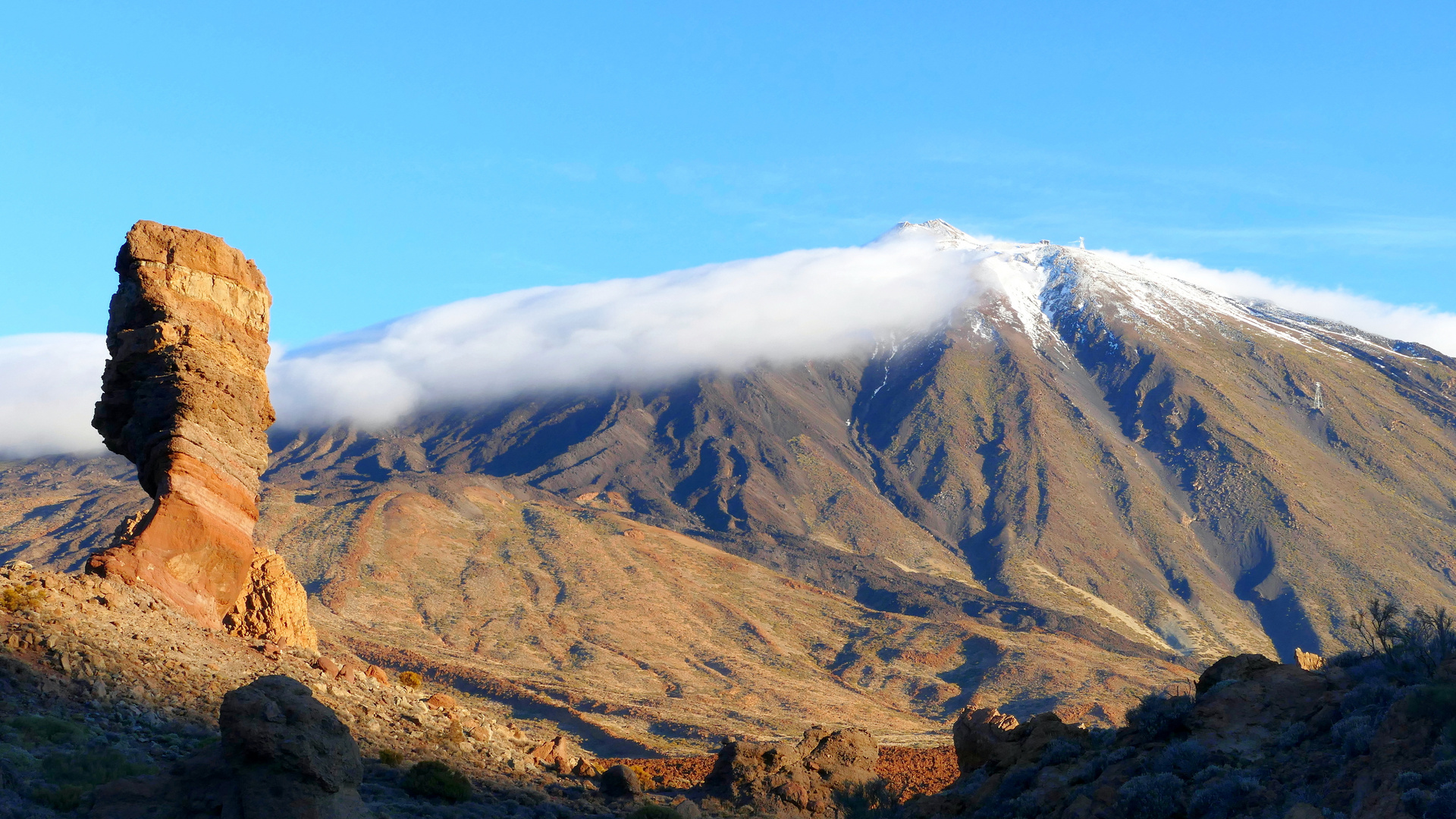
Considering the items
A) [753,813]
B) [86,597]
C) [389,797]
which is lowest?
[753,813]

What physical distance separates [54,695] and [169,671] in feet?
7.53

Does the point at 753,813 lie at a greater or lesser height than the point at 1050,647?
greater

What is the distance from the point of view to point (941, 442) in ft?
556

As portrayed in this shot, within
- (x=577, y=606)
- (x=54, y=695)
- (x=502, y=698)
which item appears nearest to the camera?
(x=54, y=695)

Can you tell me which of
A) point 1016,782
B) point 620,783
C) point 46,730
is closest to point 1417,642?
point 1016,782

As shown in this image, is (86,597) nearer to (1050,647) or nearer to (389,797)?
(389,797)

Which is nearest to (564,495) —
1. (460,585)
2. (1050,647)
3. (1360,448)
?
(460,585)

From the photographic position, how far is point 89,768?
14898 millimetres

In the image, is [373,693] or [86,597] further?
[373,693]

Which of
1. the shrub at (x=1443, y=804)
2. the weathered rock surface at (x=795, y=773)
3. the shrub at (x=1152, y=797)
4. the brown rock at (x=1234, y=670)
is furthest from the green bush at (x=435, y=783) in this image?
the shrub at (x=1443, y=804)

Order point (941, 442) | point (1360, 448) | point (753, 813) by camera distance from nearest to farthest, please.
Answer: point (753, 813) < point (1360, 448) < point (941, 442)

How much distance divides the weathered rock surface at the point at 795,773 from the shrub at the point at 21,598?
15.1m

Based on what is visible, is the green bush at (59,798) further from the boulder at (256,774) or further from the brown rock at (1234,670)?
the brown rock at (1234,670)

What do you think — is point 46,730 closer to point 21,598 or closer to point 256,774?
point 21,598
